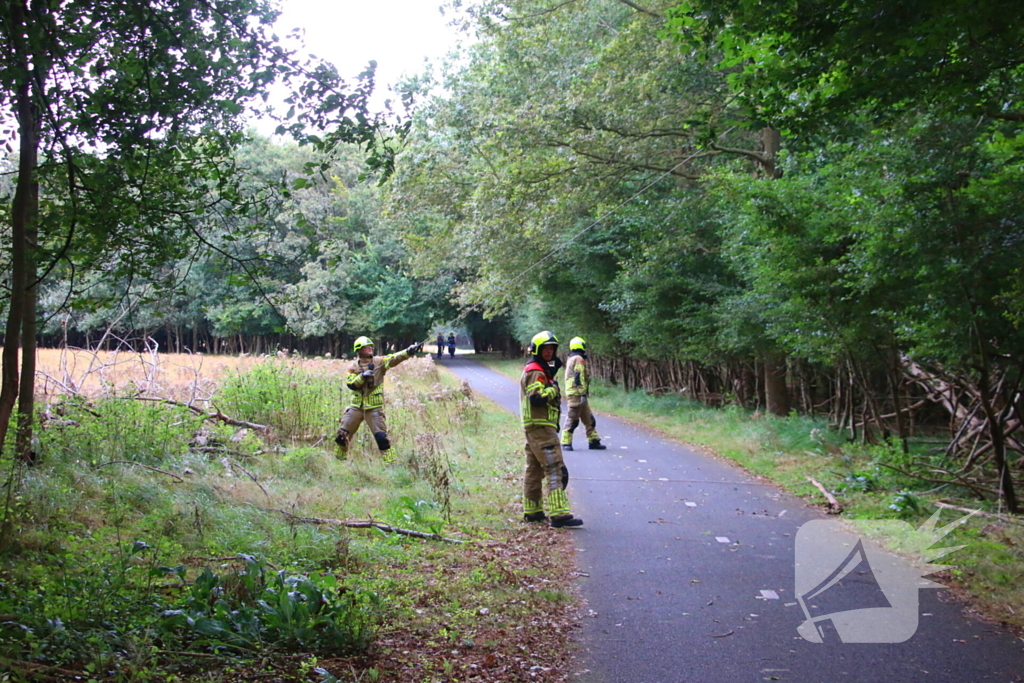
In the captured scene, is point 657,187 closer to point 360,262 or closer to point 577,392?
point 577,392

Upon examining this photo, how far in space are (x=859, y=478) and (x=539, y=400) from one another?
4.78 meters

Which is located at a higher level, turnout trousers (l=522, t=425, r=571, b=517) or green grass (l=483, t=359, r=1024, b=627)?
turnout trousers (l=522, t=425, r=571, b=517)

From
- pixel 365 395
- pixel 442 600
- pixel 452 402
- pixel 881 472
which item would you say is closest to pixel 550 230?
pixel 452 402

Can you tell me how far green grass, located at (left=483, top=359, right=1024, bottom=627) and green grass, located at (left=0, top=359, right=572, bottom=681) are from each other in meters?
3.40

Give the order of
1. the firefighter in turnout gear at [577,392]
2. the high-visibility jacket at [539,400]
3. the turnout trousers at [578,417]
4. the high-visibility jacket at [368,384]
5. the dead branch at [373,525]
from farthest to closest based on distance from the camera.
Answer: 1. the turnout trousers at [578,417]
2. the firefighter in turnout gear at [577,392]
3. the high-visibility jacket at [368,384]
4. the high-visibility jacket at [539,400]
5. the dead branch at [373,525]

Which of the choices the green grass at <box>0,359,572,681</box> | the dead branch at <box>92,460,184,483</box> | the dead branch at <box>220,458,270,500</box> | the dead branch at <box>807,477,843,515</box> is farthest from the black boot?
the dead branch at <box>92,460,184,483</box>

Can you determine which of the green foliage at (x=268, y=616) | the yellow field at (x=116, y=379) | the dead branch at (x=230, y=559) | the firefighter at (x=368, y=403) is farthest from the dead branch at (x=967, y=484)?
the yellow field at (x=116, y=379)

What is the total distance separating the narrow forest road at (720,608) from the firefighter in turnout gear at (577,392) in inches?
149

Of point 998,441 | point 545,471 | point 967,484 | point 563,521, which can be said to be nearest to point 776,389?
point 967,484

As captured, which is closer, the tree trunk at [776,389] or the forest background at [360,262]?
the forest background at [360,262]

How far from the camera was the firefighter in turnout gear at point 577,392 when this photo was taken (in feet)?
45.1

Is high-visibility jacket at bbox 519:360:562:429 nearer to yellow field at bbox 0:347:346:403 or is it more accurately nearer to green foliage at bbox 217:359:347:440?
green foliage at bbox 217:359:347:440

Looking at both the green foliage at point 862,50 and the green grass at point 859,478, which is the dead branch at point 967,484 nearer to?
the green grass at point 859,478

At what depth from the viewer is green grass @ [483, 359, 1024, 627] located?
20.4 ft
